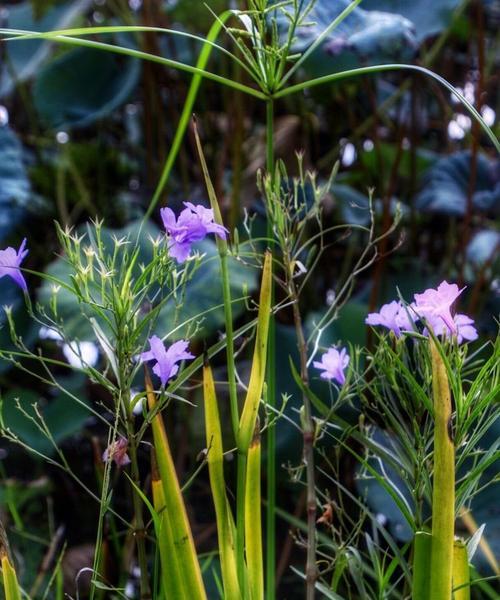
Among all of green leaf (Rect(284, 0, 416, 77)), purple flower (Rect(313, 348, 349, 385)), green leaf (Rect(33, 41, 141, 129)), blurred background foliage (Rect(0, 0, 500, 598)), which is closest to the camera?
purple flower (Rect(313, 348, 349, 385))

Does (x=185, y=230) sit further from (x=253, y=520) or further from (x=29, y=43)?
(x=29, y=43)

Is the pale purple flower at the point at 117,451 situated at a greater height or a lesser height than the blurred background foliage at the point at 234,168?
greater

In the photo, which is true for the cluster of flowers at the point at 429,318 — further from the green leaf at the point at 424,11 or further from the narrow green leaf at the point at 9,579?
the green leaf at the point at 424,11

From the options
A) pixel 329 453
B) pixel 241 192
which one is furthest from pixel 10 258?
pixel 241 192

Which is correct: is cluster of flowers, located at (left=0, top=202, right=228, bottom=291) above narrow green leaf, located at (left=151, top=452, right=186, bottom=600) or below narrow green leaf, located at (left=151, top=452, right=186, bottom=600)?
above

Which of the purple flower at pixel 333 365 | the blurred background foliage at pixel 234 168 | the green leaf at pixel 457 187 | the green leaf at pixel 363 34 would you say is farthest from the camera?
the green leaf at pixel 457 187

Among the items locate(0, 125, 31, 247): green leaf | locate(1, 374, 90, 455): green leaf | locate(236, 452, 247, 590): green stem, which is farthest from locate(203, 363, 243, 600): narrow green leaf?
locate(0, 125, 31, 247): green leaf

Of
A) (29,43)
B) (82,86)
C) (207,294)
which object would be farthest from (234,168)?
(29,43)

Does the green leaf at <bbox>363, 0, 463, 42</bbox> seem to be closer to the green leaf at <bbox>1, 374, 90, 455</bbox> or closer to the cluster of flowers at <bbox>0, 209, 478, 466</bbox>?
the green leaf at <bbox>1, 374, 90, 455</bbox>

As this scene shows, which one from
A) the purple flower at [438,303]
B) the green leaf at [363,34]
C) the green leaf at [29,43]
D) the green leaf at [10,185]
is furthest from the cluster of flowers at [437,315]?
the green leaf at [29,43]
